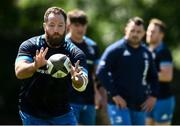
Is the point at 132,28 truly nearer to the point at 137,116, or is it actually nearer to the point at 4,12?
the point at 137,116

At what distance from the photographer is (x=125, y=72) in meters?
11.0

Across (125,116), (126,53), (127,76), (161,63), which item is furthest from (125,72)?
(161,63)

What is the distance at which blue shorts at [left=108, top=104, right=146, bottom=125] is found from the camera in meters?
11.0

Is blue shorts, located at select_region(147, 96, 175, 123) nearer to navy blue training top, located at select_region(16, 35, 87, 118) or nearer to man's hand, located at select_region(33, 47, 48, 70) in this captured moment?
navy blue training top, located at select_region(16, 35, 87, 118)

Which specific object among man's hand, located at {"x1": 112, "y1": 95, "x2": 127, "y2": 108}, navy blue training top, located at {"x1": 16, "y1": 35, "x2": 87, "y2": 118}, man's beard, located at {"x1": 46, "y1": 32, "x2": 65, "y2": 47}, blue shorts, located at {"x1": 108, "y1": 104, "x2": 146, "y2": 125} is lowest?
blue shorts, located at {"x1": 108, "y1": 104, "x2": 146, "y2": 125}

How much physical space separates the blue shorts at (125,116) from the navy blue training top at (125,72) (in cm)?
10

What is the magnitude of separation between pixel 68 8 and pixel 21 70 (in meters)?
9.12

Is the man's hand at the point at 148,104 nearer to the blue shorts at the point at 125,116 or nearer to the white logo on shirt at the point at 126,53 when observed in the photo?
the blue shorts at the point at 125,116

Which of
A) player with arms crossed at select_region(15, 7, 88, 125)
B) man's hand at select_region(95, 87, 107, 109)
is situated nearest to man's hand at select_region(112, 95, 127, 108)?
man's hand at select_region(95, 87, 107, 109)

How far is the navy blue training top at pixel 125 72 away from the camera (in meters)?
11.1

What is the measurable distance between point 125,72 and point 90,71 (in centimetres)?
96

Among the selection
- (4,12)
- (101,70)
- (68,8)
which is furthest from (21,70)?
(4,12)

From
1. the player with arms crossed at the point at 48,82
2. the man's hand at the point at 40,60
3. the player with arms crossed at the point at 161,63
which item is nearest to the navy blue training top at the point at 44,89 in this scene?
the player with arms crossed at the point at 48,82

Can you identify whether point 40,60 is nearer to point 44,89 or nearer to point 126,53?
point 44,89
